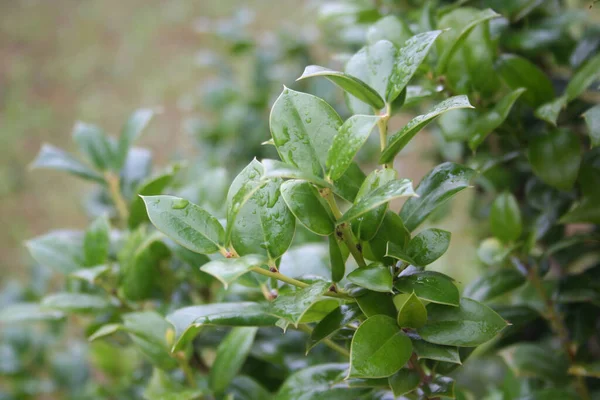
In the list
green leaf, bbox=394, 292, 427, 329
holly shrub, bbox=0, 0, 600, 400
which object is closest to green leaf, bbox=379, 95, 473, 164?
holly shrub, bbox=0, 0, 600, 400

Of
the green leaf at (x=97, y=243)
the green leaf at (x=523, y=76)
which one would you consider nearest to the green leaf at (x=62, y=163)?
the green leaf at (x=97, y=243)

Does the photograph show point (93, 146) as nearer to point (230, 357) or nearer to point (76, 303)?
point (76, 303)

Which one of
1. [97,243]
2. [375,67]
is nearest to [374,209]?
[375,67]

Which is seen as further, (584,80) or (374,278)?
(584,80)

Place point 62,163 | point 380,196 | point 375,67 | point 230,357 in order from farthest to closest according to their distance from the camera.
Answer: point 62,163, point 230,357, point 375,67, point 380,196

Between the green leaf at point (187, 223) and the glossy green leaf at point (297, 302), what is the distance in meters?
0.06

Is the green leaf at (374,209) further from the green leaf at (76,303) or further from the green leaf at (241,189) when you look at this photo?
the green leaf at (76,303)

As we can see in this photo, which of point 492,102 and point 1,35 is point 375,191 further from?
→ point 1,35

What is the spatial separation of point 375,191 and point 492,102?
290 mm

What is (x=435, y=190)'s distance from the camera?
1.42 ft

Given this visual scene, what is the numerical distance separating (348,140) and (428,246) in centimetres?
10

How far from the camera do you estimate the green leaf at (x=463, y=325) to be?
0.41m

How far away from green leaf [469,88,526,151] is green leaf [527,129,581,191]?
68 mm

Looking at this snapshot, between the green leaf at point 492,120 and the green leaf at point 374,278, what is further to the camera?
the green leaf at point 492,120
